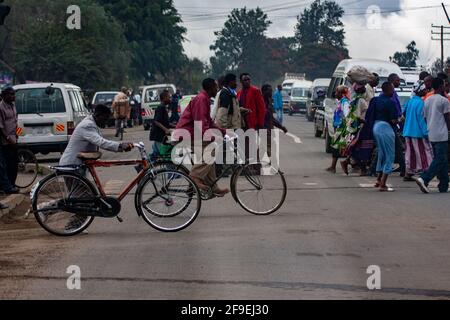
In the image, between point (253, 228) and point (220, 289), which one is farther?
point (253, 228)

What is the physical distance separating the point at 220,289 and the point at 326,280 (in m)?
1.01

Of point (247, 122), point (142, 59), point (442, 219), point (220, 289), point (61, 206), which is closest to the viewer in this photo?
point (220, 289)

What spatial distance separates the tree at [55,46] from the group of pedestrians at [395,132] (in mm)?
28199

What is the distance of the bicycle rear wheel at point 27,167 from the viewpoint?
18.9 metres

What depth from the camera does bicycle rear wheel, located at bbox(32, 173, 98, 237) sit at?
12016mm

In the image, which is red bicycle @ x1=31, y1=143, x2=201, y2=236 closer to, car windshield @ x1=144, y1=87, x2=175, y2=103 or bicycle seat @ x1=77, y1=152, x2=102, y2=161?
bicycle seat @ x1=77, y1=152, x2=102, y2=161

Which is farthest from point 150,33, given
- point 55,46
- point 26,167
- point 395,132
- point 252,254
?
point 252,254

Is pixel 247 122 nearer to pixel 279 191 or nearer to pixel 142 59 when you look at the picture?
pixel 279 191

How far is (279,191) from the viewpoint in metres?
13.6
